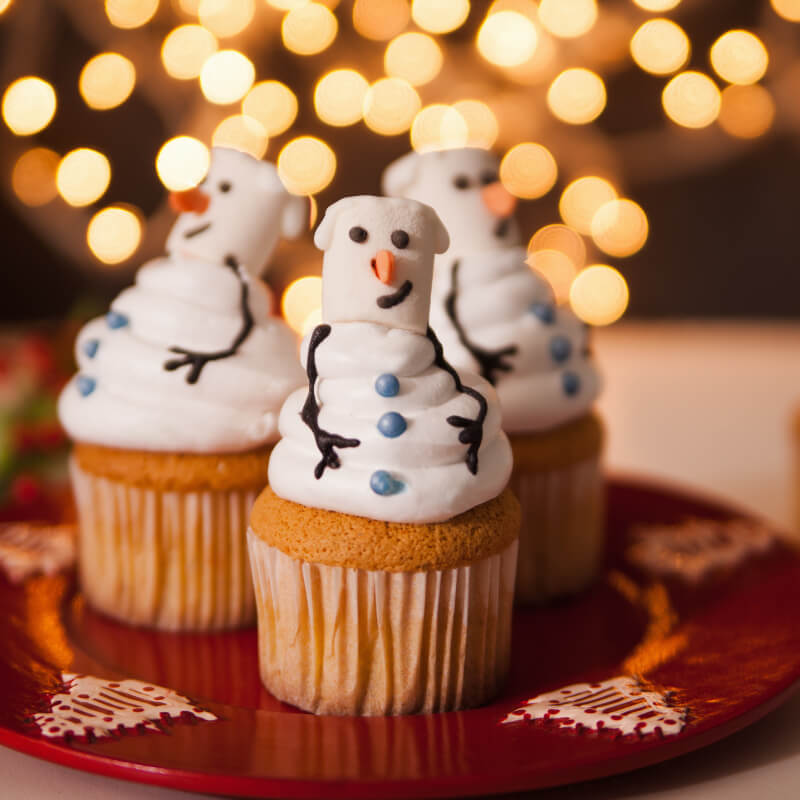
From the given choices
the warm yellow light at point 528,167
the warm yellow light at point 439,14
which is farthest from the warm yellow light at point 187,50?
the warm yellow light at point 528,167

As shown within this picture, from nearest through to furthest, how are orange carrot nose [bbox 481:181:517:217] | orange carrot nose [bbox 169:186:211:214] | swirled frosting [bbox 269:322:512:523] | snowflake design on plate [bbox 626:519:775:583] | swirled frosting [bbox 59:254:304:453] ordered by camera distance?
1. swirled frosting [bbox 269:322:512:523]
2. swirled frosting [bbox 59:254:304:453]
3. orange carrot nose [bbox 169:186:211:214]
4. orange carrot nose [bbox 481:181:517:217]
5. snowflake design on plate [bbox 626:519:775:583]

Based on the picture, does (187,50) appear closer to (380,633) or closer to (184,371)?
(184,371)

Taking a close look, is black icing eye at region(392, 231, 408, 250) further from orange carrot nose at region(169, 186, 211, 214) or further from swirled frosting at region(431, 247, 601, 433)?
orange carrot nose at region(169, 186, 211, 214)

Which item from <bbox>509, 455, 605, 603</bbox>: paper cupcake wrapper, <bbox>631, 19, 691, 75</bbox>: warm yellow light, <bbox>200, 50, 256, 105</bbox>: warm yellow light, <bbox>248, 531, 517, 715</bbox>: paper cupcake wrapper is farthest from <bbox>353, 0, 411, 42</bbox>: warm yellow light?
<bbox>248, 531, 517, 715</bbox>: paper cupcake wrapper

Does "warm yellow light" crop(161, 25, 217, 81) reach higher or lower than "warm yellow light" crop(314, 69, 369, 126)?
A: higher

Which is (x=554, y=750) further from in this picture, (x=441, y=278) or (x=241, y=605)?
(x=441, y=278)

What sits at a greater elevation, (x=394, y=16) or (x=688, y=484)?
(x=394, y=16)

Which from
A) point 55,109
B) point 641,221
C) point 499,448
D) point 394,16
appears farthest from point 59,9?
point 499,448
